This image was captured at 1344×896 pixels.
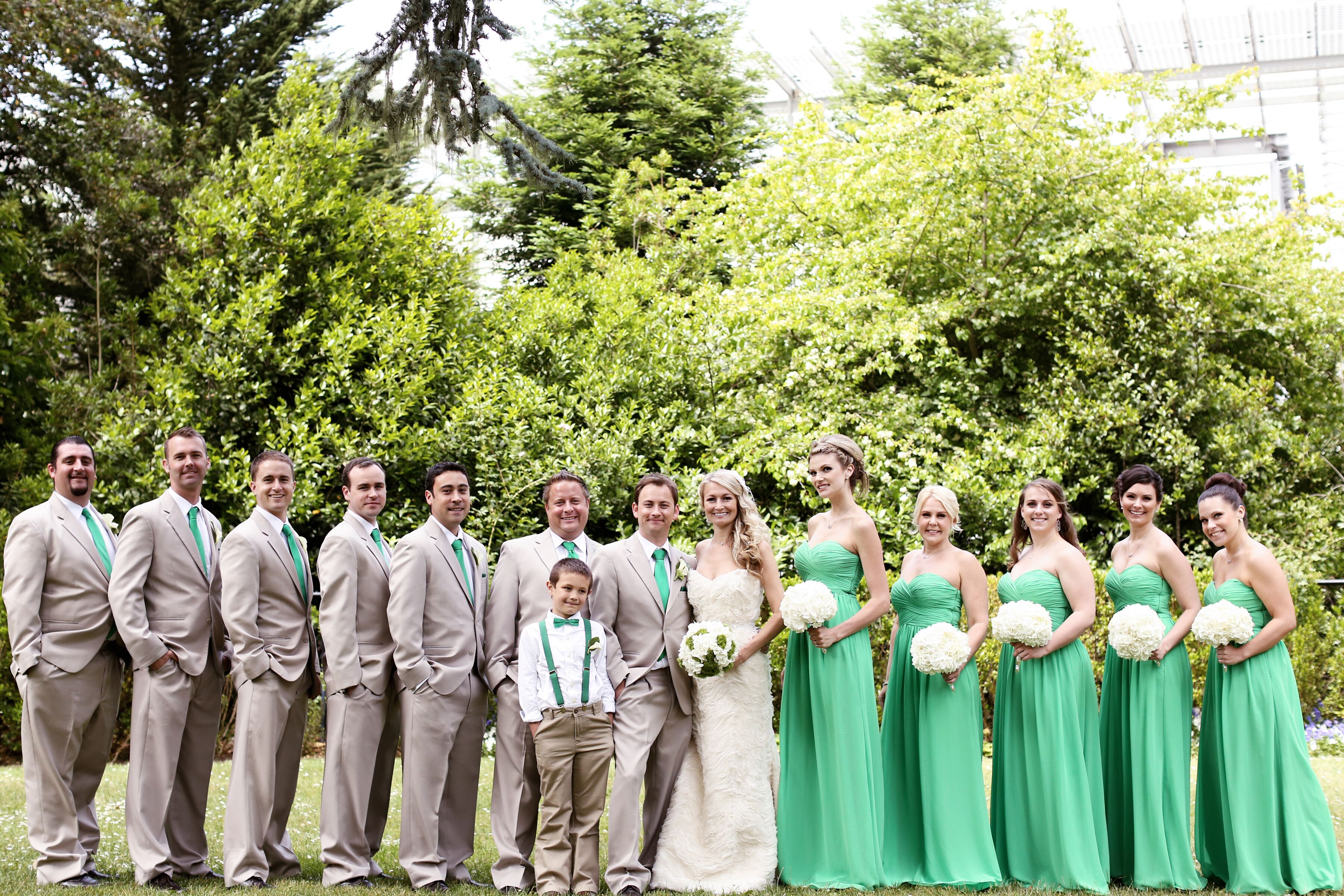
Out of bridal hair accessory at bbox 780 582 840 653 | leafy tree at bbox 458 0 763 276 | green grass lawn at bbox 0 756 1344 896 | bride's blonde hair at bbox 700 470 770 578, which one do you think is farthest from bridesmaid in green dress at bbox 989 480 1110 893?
leafy tree at bbox 458 0 763 276

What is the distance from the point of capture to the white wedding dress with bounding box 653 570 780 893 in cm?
586

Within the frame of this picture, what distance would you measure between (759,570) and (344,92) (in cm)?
335

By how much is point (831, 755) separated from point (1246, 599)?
241 centimetres

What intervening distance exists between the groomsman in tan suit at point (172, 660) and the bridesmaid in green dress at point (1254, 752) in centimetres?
537

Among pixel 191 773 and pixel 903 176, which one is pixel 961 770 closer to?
pixel 191 773

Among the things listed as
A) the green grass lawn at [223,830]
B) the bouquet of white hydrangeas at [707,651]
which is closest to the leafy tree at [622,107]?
the green grass lawn at [223,830]

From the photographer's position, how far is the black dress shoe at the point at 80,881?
574 cm

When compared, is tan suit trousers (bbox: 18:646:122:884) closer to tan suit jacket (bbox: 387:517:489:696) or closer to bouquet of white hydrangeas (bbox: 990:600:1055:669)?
tan suit jacket (bbox: 387:517:489:696)

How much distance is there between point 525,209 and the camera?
74.3ft

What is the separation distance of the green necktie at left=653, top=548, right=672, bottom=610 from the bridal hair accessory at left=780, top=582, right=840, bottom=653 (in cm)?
62

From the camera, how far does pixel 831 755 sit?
238 inches

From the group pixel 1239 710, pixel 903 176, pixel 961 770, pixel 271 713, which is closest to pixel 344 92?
pixel 271 713

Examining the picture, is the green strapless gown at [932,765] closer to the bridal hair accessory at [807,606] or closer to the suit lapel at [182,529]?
the bridal hair accessory at [807,606]

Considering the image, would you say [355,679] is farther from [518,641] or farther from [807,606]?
[807,606]
